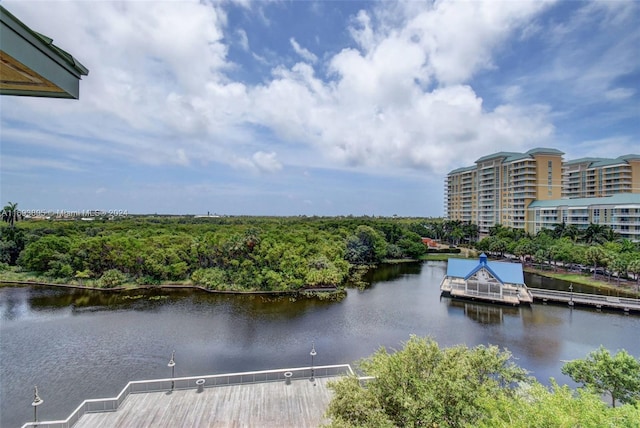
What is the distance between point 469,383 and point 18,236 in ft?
184

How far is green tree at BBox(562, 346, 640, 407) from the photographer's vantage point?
1208 cm

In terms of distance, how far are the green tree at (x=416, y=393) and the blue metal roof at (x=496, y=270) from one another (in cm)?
2307

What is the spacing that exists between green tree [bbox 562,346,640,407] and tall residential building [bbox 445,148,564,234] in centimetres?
5855

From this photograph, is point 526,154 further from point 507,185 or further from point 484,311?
point 484,311

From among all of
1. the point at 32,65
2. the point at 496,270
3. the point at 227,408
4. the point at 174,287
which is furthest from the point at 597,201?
the point at 32,65

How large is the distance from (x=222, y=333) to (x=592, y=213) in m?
56.3

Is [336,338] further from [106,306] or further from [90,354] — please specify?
[106,306]

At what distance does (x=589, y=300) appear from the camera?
99.7 feet

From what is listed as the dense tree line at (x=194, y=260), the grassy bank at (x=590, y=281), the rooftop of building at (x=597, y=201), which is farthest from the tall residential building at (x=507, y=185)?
the dense tree line at (x=194, y=260)

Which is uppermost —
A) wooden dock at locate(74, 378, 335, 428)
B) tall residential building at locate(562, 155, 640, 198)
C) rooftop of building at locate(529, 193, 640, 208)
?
tall residential building at locate(562, 155, 640, 198)

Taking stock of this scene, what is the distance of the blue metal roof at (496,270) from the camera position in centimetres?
3194

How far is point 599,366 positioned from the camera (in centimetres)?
1266

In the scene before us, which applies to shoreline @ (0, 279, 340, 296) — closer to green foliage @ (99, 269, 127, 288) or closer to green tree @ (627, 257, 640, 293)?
green foliage @ (99, 269, 127, 288)

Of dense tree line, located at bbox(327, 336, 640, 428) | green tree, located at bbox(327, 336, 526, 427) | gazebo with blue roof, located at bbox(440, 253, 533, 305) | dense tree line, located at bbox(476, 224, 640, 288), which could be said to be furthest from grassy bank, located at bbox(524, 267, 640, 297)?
green tree, located at bbox(327, 336, 526, 427)
